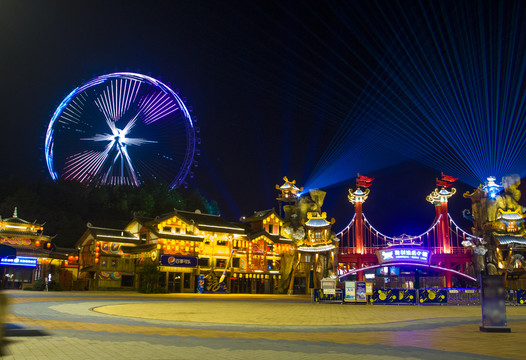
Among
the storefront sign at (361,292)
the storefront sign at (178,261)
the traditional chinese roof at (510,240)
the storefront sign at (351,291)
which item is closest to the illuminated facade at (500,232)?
the traditional chinese roof at (510,240)

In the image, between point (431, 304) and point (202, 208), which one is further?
point (202, 208)

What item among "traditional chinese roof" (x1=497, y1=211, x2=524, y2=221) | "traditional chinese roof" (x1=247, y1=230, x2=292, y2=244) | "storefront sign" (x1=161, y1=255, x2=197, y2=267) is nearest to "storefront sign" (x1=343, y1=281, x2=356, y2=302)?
"storefront sign" (x1=161, y1=255, x2=197, y2=267)

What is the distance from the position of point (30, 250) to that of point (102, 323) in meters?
52.4

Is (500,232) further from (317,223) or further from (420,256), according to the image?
(317,223)

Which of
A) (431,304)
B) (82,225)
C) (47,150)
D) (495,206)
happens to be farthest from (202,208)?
(431,304)

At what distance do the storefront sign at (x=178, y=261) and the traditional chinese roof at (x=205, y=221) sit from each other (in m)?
4.70

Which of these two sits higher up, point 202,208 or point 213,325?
point 202,208

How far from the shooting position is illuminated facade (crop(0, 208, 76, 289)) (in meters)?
60.6

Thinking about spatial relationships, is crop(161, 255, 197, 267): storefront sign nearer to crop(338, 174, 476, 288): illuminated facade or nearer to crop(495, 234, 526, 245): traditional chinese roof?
crop(338, 174, 476, 288): illuminated facade

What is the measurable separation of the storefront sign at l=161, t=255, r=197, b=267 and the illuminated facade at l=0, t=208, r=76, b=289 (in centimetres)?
1631

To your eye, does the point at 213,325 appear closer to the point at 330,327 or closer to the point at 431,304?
the point at 330,327

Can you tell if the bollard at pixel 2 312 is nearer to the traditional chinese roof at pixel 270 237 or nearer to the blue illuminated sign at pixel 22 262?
the blue illuminated sign at pixel 22 262

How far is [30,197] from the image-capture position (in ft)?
263

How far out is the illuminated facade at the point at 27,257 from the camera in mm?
60562
